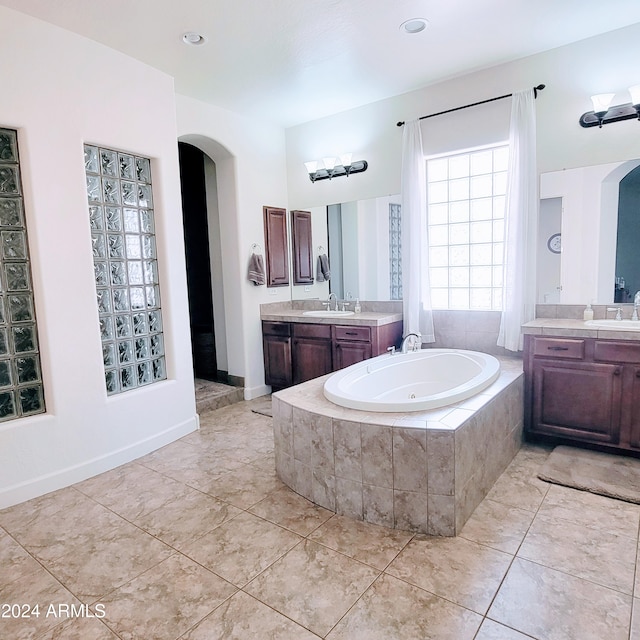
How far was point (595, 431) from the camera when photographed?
2938 millimetres

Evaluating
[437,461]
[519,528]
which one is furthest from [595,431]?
[437,461]

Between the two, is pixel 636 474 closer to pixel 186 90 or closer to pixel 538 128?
pixel 538 128

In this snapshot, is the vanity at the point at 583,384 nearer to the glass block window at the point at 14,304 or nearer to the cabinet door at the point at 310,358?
the cabinet door at the point at 310,358

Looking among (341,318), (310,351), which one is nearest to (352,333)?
(341,318)

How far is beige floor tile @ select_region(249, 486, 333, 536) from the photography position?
224cm

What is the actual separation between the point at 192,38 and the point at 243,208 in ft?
5.64

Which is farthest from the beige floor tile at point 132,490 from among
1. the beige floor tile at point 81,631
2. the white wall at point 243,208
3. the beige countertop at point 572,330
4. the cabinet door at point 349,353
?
the beige countertop at point 572,330

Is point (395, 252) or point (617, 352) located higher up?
point (395, 252)

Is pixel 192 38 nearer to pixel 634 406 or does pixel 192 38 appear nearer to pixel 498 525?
pixel 498 525

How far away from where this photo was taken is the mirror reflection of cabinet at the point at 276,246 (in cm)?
472

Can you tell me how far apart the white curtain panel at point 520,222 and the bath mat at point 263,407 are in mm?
2211

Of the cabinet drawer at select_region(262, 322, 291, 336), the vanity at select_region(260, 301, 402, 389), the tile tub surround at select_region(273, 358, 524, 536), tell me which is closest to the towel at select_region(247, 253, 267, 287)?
the vanity at select_region(260, 301, 402, 389)

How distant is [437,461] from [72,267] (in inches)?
98.5

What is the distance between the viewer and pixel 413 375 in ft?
11.6
